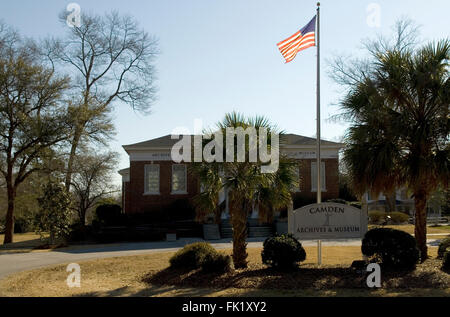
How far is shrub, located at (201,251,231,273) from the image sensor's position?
1256 cm

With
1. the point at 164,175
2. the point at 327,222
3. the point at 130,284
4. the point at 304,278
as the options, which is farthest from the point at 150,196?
the point at 304,278

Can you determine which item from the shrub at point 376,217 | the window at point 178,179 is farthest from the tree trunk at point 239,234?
the shrub at point 376,217

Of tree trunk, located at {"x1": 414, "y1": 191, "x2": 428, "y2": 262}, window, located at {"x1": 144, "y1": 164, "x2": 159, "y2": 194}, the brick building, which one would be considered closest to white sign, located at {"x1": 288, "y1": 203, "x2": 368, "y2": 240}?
tree trunk, located at {"x1": 414, "y1": 191, "x2": 428, "y2": 262}

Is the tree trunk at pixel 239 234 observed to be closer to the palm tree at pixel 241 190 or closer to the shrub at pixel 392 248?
the palm tree at pixel 241 190

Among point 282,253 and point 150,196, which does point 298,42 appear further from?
point 150,196

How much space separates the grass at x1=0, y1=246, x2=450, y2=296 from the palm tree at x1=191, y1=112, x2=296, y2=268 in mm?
2000

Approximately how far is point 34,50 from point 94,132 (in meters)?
6.57

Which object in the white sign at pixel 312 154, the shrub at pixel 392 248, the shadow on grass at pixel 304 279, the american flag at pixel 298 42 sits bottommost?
the shadow on grass at pixel 304 279

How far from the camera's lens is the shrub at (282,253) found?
12.4 meters

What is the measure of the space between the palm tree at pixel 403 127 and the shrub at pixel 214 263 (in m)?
4.74
